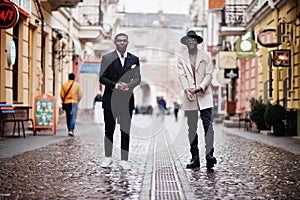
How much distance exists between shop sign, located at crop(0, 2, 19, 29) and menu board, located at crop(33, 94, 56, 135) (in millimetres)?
3924

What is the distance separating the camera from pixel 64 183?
7777 millimetres

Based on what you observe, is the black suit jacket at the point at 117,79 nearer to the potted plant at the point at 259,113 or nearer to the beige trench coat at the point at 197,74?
the beige trench coat at the point at 197,74

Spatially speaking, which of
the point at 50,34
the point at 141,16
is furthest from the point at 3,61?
the point at 141,16

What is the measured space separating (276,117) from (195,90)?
11307 millimetres

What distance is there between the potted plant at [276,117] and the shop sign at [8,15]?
900 centimetres

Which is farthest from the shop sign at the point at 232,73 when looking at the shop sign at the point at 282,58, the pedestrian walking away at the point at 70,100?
the pedestrian walking away at the point at 70,100

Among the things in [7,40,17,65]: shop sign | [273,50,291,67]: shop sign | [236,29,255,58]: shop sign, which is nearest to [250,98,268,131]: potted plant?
[273,50,291,67]: shop sign

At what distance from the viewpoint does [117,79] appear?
31.4ft

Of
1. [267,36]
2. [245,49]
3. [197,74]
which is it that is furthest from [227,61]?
[197,74]

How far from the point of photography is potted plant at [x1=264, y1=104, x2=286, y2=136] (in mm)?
20281

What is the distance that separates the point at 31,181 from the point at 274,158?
5.27 meters

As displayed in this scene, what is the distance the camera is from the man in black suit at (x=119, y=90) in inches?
371

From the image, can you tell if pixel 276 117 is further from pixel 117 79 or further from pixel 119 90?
pixel 119 90

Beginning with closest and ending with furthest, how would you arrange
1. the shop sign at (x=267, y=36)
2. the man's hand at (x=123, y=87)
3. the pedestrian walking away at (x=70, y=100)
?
the man's hand at (x=123, y=87), the pedestrian walking away at (x=70, y=100), the shop sign at (x=267, y=36)
